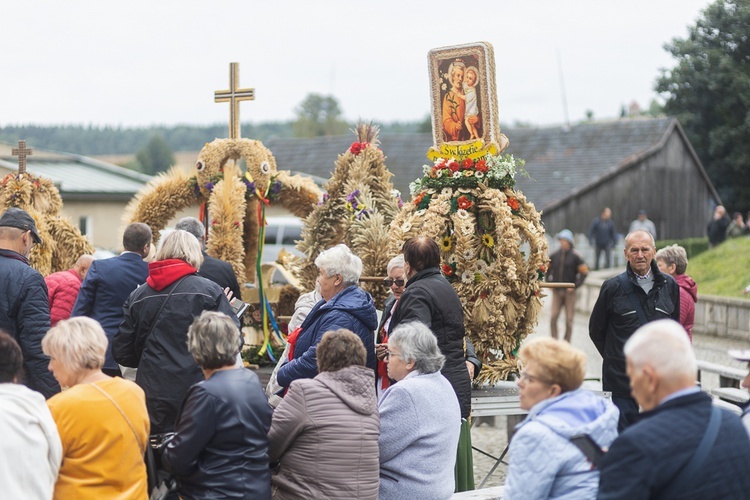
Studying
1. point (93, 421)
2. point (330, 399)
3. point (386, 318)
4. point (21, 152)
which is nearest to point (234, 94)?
point (21, 152)

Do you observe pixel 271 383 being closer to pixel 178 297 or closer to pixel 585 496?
pixel 178 297

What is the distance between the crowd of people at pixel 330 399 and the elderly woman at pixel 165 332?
0.01 m

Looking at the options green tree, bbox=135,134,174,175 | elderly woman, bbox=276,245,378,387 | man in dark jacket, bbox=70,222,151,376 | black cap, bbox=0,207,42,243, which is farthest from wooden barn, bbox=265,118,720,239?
green tree, bbox=135,134,174,175

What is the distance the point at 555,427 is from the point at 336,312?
2231 millimetres

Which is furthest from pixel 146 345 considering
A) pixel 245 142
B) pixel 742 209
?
pixel 742 209

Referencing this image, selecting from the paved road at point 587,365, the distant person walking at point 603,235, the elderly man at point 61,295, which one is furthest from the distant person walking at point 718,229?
the elderly man at point 61,295

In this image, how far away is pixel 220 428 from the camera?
415 centimetres

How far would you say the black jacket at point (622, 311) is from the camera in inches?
259

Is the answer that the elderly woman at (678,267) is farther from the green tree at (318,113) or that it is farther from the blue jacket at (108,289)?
the green tree at (318,113)

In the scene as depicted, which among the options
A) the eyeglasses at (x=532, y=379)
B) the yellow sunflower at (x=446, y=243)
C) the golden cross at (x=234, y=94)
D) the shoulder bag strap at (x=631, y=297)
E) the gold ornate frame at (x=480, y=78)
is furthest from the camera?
the golden cross at (x=234, y=94)

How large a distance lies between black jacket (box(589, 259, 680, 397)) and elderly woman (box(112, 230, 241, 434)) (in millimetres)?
2637

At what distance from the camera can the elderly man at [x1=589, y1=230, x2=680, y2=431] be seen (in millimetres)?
6574

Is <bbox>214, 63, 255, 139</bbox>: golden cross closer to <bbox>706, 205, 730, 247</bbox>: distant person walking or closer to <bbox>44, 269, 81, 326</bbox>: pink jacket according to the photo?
<bbox>44, 269, 81, 326</bbox>: pink jacket

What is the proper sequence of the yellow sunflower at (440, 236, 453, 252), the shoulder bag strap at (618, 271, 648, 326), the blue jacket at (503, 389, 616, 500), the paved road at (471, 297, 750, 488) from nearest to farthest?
the blue jacket at (503, 389, 616, 500) < the shoulder bag strap at (618, 271, 648, 326) < the yellow sunflower at (440, 236, 453, 252) < the paved road at (471, 297, 750, 488)
